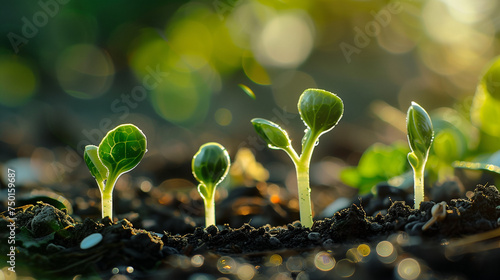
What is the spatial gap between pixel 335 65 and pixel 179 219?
4.79 meters

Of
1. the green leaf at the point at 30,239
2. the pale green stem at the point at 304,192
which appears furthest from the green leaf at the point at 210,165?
the green leaf at the point at 30,239

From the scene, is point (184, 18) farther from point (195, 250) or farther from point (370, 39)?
point (195, 250)

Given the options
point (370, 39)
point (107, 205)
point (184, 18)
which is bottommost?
point (107, 205)

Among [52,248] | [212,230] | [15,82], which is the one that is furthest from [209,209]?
[15,82]

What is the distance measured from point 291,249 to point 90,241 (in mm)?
554

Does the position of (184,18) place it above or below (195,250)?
above

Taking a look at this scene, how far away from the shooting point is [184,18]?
588 cm

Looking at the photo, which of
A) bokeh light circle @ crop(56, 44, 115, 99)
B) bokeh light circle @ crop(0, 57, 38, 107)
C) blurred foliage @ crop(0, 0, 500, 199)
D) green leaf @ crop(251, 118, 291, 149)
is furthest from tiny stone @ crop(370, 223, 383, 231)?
bokeh light circle @ crop(0, 57, 38, 107)

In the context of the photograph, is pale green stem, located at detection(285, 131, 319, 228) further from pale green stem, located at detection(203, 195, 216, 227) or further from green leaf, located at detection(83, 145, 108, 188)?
green leaf, located at detection(83, 145, 108, 188)

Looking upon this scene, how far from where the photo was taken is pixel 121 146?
1265 millimetres

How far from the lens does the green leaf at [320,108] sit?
49.3 inches

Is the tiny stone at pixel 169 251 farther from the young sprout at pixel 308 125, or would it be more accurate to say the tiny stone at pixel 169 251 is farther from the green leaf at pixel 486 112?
the green leaf at pixel 486 112

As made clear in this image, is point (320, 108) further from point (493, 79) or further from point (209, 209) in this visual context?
point (493, 79)

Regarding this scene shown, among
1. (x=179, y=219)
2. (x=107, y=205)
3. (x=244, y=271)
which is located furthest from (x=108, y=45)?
(x=244, y=271)
